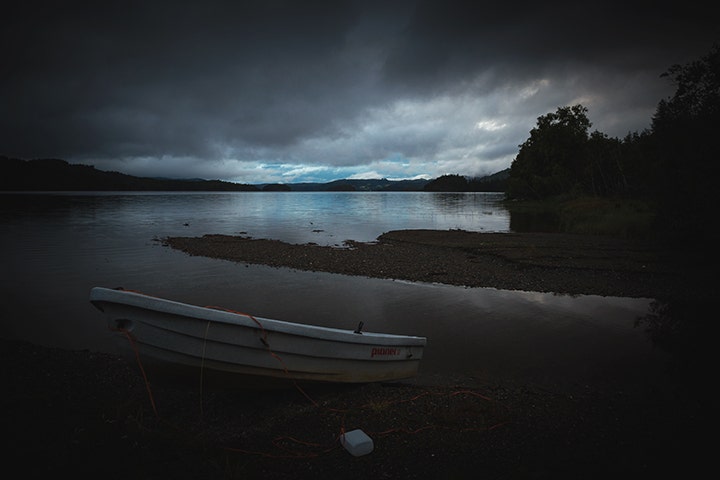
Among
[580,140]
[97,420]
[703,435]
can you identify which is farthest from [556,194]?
[97,420]

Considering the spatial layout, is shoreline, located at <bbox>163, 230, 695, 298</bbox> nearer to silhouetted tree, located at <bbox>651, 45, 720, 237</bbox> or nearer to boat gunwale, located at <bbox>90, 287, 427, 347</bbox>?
silhouetted tree, located at <bbox>651, 45, 720, 237</bbox>

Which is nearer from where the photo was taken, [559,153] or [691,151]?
[691,151]

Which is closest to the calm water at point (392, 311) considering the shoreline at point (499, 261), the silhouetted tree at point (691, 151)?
the shoreline at point (499, 261)

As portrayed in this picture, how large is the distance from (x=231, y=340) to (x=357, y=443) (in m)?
→ 2.34

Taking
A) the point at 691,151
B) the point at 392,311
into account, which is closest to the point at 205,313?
the point at 392,311

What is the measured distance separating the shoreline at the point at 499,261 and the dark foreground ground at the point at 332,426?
688 cm

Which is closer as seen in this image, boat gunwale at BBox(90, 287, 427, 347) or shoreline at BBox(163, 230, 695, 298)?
boat gunwale at BBox(90, 287, 427, 347)

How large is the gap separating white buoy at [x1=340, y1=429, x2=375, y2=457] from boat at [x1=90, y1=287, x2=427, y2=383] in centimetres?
123

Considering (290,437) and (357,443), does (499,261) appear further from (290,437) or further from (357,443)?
(290,437)

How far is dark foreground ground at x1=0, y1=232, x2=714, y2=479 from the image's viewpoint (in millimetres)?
4406

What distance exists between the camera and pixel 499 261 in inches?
744

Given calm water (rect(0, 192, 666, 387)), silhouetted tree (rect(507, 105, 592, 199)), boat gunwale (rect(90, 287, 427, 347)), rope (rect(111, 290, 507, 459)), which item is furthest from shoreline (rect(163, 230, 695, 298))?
silhouetted tree (rect(507, 105, 592, 199))

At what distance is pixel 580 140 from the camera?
76.4 metres

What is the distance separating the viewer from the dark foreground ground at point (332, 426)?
14.5 ft
